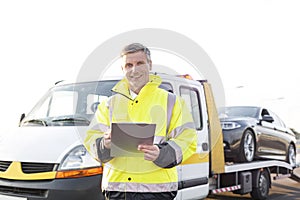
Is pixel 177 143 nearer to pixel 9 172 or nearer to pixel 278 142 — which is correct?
pixel 9 172

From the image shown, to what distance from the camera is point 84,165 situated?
373 centimetres

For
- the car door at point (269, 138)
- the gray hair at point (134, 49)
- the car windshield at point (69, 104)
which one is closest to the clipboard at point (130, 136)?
the gray hair at point (134, 49)

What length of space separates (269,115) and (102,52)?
5.38m

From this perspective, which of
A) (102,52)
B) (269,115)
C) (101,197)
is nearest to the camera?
(101,197)

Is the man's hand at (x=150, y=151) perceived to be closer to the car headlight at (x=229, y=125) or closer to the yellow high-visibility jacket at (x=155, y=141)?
the yellow high-visibility jacket at (x=155, y=141)

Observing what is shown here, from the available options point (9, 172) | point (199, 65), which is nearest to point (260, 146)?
point (199, 65)

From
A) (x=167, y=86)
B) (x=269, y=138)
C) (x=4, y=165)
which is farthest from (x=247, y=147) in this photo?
(x=4, y=165)

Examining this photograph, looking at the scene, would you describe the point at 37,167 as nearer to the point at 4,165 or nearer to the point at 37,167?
the point at 37,167

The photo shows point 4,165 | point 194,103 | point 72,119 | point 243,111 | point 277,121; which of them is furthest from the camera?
point 277,121

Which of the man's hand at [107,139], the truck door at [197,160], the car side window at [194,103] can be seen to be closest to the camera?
the man's hand at [107,139]

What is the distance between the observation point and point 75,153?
3746 millimetres

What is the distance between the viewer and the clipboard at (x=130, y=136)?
7.50ft

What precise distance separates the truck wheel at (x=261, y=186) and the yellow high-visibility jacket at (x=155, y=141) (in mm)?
5126

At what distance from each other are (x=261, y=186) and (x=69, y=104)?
4.36 meters
